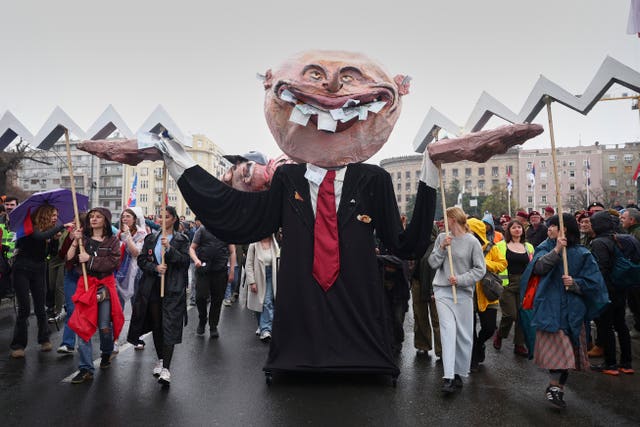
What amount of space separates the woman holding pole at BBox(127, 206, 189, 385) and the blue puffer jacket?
350cm

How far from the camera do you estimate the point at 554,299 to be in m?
4.77

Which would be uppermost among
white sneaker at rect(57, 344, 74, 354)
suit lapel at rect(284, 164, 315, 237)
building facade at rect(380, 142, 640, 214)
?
building facade at rect(380, 142, 640, 214)

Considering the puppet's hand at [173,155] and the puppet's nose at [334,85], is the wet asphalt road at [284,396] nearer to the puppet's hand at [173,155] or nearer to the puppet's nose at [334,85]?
the puppet's hand at [173,155]

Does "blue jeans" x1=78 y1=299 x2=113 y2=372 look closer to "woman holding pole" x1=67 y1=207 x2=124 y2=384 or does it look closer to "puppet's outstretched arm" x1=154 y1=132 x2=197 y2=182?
"woman holding pole" x1=67 y1=207 x2=124 y2=384

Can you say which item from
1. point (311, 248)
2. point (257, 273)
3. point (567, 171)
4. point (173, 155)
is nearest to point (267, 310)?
point (257, 273)

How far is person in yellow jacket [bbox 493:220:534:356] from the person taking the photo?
6.65m

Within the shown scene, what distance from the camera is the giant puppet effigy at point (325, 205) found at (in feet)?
16.7

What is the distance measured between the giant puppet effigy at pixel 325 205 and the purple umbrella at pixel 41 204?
1.66 meters

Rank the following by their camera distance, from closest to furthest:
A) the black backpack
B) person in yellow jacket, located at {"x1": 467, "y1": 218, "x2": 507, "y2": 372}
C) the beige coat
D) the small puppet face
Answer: person in yellow jacket, located at {"x1": 467, "y1": 218, "x2": 507, "y2": 372} → the black backpack → the small puppet face → the beige coat

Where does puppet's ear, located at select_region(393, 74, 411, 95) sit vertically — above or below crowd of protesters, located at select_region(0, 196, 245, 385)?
above

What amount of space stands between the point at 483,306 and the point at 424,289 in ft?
2.46

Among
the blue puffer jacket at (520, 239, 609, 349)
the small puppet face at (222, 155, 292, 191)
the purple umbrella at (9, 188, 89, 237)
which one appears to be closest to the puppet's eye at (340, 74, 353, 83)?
the small puppet face at (222, 155, 292, 191)

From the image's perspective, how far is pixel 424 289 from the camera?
249 inches


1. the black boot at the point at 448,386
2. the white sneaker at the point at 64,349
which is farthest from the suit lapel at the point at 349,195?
the white sneaker at the point at 64,349
